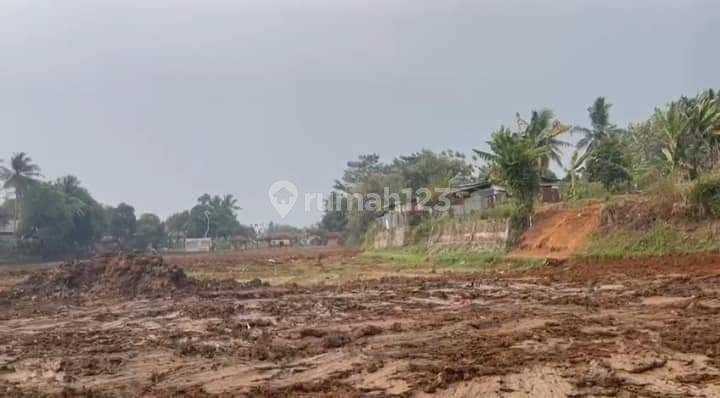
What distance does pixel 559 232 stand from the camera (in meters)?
26.7

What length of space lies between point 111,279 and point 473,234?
17676 millimetres

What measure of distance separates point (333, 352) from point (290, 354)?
0.64 meters

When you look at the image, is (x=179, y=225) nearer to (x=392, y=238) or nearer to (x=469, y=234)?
(x=392, y=238)

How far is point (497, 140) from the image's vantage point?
28.3 meters

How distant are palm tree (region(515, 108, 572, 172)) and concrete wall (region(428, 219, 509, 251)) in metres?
5.68

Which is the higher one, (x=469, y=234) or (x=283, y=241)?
(x=283, y=241)

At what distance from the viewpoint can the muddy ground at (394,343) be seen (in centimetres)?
716

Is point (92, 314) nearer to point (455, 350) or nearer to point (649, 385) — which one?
point (455, 350)

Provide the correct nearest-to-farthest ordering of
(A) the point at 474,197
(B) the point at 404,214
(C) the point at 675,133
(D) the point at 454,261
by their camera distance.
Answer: (C) the point at 675,133 → (D) the point at 454,261 → (A) the point at 474,197 → (B) the point at 404,214

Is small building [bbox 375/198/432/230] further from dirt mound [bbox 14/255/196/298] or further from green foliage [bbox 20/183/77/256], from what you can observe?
green foliage [bbox 20/183/77/256]

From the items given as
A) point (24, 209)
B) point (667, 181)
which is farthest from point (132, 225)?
point (667, 181)

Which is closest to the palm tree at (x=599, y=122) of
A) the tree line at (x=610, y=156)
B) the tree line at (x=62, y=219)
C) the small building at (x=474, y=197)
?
the tree line at (x=610, y=156)

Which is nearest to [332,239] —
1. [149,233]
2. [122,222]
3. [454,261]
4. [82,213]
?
[149,233]

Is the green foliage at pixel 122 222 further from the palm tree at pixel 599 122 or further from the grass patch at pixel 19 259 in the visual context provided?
the palm tree at pixel 599 122
